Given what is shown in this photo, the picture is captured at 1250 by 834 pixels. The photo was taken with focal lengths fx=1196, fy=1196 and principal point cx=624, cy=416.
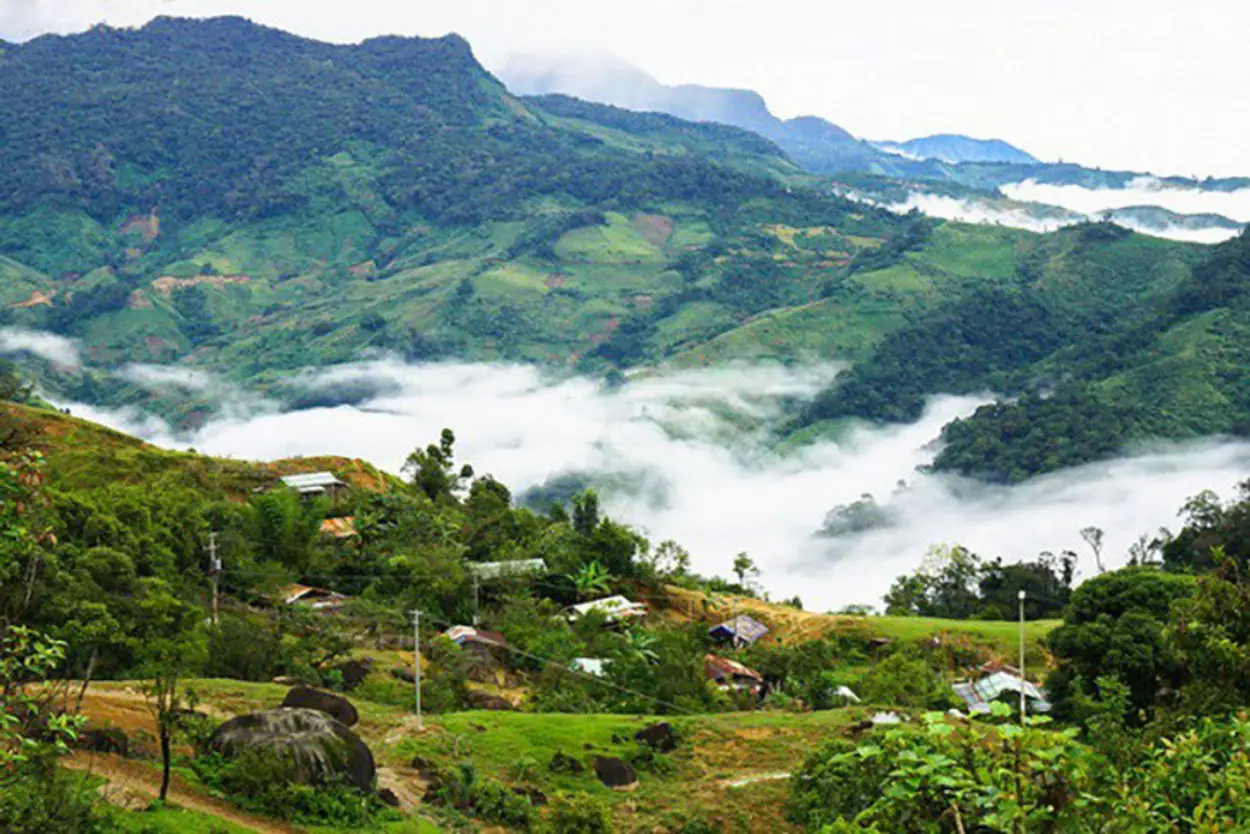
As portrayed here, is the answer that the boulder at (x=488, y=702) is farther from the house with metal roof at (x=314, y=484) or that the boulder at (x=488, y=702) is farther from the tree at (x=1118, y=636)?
the house with metal roof at (x=314, y=484)

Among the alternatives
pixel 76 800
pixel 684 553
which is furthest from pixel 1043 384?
pixel 76 800

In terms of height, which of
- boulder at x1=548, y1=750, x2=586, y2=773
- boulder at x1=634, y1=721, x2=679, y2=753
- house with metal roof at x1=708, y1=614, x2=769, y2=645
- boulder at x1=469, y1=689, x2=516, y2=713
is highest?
house with metal roof at x1=708, y1=614, x2=769, y2=645

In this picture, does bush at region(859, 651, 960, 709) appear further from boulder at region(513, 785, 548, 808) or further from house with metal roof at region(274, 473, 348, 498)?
house with metal roof at region(274, 473, 348, 498)

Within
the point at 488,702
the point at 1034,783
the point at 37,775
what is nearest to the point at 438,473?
the point at 488,702

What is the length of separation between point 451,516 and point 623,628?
1496 centimetres

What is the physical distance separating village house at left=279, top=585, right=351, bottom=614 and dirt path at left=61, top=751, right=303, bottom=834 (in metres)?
21.5

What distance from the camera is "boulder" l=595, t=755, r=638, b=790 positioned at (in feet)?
78.5

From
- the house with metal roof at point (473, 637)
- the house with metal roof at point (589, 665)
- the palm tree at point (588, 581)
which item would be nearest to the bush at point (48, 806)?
the house with metal roof at point (589, 665)

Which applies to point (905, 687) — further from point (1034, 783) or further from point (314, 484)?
point (1034, 783)

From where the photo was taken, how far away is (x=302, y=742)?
18922 millimetres

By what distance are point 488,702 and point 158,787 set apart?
14268 mm

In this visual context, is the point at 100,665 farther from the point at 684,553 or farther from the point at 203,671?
A: the point at 684,553

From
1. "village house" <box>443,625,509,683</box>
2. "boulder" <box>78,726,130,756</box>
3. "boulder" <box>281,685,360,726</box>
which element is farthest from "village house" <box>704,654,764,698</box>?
"boulder" <box>78,726,130,756</box>

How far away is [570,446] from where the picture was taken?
7151 inches
